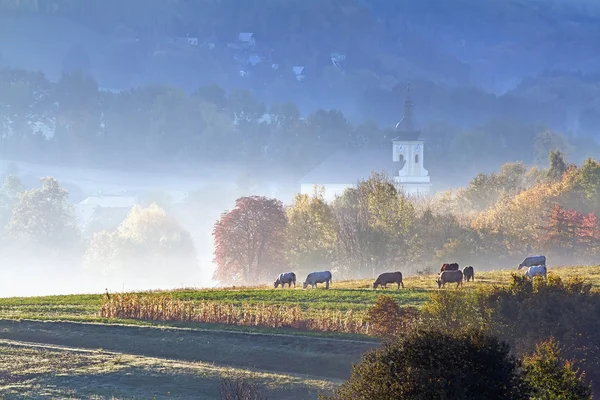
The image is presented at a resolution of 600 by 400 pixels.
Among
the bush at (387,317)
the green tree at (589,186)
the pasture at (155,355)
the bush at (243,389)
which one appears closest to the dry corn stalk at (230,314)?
the bush at (387,317)

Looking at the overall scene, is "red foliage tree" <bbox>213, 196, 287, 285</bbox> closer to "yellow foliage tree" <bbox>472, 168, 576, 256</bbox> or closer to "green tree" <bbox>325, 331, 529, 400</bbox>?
"yellow foliage tree" <bbox>472, 168, 576, 256</bbox>

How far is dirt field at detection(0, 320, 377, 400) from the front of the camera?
36250 mm

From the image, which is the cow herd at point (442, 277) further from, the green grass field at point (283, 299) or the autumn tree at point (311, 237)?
the autumn tree at point (311, 237)

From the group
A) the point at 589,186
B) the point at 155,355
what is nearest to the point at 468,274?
the point at 155,355

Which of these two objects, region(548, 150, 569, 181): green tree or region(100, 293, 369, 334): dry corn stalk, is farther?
region(548, 150, 569, 181): green tree

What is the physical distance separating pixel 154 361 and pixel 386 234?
82637 mm

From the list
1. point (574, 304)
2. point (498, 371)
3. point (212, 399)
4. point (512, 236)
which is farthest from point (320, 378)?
point (512, 236)

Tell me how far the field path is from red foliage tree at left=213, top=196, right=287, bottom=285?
81126 mm

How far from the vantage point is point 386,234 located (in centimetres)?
12156

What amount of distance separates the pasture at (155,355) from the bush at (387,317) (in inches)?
42.0

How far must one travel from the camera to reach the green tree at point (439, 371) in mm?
21828

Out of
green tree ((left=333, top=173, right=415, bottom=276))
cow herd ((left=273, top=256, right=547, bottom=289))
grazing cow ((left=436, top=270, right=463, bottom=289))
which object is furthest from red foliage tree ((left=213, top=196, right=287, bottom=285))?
grazing cow ((left=436, top=270, right=463, bottom=289))

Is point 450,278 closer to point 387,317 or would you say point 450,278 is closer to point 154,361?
point 387,317

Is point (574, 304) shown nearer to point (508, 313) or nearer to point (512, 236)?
point (508, 313)
